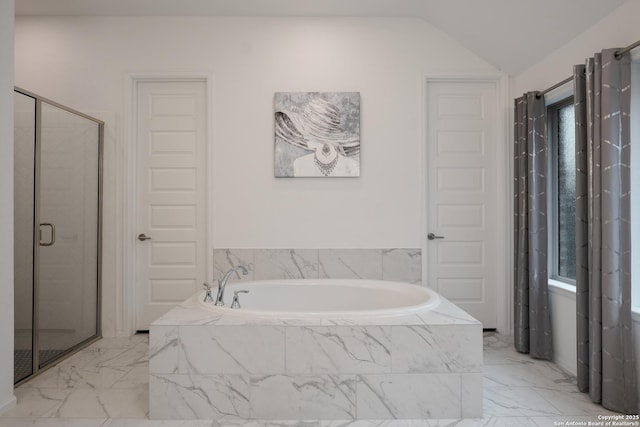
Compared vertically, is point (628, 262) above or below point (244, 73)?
below

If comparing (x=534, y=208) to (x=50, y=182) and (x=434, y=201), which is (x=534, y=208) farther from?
(x=50, y=182)

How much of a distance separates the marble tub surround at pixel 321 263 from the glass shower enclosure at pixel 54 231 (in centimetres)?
103

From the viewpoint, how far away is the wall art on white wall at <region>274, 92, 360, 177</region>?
320 centimetres

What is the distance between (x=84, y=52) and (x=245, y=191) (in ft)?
5.91

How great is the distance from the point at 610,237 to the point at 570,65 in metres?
1.26

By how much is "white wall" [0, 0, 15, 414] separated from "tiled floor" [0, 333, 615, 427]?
0.22 m

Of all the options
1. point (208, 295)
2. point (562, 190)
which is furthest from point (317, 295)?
point (562, 190)

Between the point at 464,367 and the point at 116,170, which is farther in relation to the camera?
the point at 116,170

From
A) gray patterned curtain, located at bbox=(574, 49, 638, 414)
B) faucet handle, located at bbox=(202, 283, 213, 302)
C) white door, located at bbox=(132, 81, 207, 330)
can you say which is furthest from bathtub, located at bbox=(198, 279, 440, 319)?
gray patterned curtain, located at bbox=(574, 49, 638, 414)

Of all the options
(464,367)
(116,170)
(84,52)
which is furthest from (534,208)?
(84,52)

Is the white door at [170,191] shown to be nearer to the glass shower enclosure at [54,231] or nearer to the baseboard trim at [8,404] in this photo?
the glass shower enclosure at [54,231]

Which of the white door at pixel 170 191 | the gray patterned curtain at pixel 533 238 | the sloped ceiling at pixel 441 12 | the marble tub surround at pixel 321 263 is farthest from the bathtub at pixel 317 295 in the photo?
the sloped ceiling at pixel 441 12

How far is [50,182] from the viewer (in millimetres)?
2680

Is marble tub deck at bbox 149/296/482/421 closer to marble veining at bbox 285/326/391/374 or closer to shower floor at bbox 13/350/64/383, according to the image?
marble veining at bbox 285/326/391/374
